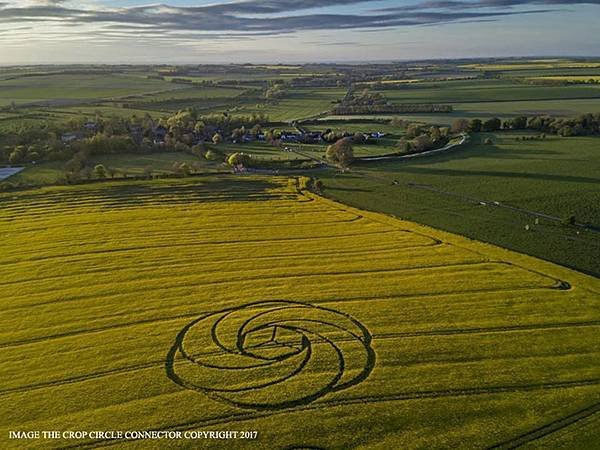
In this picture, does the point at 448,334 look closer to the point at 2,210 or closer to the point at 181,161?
the point at 2,210

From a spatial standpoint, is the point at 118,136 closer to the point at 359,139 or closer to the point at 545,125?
the point at 359,139

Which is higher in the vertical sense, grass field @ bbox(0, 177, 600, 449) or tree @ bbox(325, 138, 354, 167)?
tree @ bbox(325, 138, 354, 167)

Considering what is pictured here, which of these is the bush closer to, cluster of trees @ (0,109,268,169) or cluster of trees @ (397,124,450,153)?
cluster of trees @ (0,109,268,169)

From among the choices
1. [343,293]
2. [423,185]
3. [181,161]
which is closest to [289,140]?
[181,161]

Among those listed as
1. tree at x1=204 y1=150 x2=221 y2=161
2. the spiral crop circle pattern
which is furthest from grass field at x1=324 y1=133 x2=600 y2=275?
tree at x1=204 y1=150 x2=221 y2=161

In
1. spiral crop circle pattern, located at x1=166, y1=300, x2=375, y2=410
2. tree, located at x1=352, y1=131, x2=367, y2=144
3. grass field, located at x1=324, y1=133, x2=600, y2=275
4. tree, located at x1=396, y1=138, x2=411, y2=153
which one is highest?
tree, located at x1=352, y1=131, x2=367, y2=144
